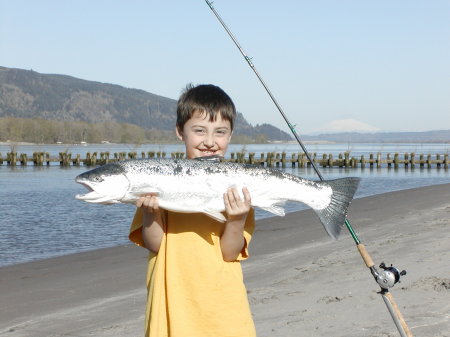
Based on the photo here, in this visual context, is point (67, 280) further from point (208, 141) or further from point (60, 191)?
point (60, 191)

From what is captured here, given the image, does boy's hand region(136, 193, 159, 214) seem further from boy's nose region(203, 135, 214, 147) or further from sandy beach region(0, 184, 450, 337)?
sandy beach region(0, 184, 450, 337)

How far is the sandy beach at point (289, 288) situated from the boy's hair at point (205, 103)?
10.0ft

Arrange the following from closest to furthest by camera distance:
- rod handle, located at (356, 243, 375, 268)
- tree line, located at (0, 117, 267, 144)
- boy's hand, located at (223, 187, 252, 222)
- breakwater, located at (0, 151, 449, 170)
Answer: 1. boy's hand, located at (223, 187, 252, 222)
2. rod handle, located at (356, 243, 375, 268)
3. breakwater, located at (0, 151, 449, 170)
4. tree line, located at (0, 117, 267, 144)

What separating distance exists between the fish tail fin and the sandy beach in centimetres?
252

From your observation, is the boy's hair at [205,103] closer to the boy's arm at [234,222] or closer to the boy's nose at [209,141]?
the boy's nose at [209,141]

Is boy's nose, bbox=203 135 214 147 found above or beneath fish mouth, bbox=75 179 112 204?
above

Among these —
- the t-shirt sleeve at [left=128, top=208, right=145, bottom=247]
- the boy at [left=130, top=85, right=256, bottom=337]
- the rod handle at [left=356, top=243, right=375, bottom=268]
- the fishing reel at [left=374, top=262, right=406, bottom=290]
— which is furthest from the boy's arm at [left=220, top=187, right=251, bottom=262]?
the rod handle at [left=356, top=243, right=375, bottom=268]

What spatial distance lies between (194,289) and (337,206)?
0.84 m

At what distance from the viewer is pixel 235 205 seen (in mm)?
3162

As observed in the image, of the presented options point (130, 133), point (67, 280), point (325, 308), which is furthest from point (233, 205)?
point (130, 133)

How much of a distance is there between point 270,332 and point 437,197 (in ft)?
62.0

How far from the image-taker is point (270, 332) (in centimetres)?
607

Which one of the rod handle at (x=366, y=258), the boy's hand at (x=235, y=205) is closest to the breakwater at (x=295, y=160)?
the rod handle at (x=366, y=258)

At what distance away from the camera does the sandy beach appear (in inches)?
248
